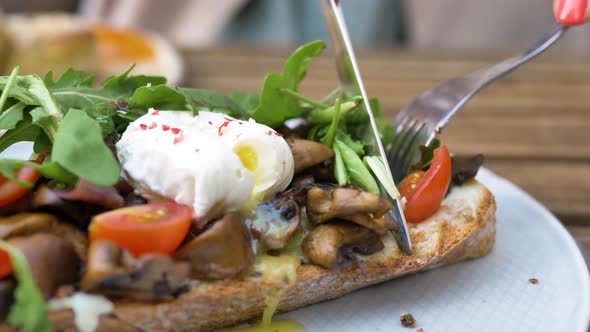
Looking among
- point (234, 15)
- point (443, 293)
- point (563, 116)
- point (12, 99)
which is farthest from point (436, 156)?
point (234, 15)

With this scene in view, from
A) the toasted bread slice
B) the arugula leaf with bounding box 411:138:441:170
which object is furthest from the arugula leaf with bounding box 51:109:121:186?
the arugula leaf with bounding box 411:138:441:170

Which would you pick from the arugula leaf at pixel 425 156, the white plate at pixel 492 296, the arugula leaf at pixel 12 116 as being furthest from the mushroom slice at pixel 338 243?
the arugula leaf at pixel 12 116

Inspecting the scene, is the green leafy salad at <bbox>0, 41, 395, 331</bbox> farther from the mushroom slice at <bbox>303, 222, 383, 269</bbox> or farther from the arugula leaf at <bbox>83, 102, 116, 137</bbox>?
the mushroom slice at <bbox>303, 222, 383, 269</bbox>

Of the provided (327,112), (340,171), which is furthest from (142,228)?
(327,112)

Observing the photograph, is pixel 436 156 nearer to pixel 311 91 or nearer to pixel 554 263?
pixel 554 263

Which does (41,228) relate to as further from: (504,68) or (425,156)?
(504,68)
